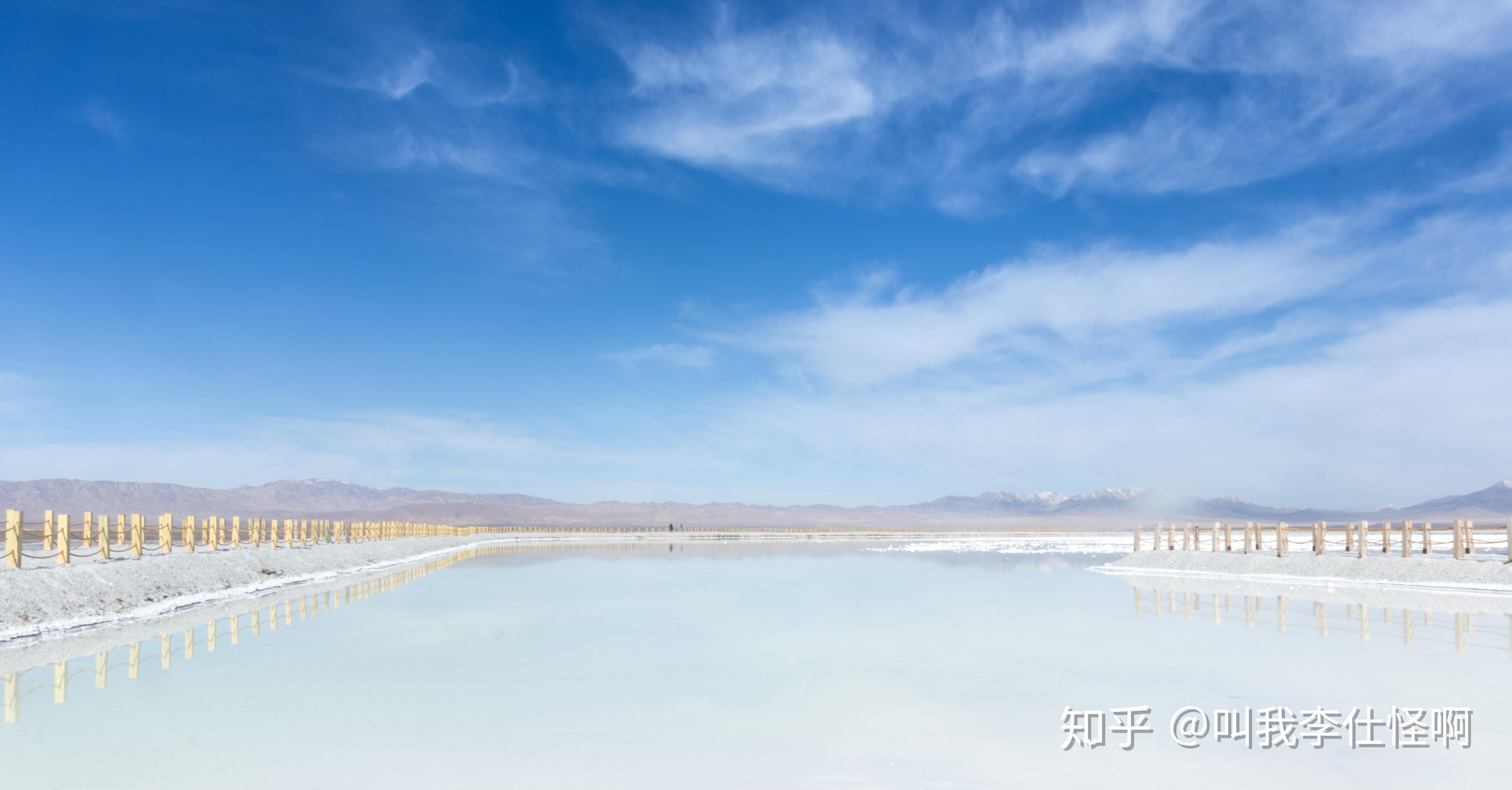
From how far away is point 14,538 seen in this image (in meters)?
20.3

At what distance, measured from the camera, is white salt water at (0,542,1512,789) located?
7.58 m

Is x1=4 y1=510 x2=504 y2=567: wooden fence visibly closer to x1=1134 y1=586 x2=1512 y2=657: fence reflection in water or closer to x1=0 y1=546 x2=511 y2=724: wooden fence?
x1=0 y1=546 x2=511 y2=724: wooden fence

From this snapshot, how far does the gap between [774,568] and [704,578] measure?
286 inches

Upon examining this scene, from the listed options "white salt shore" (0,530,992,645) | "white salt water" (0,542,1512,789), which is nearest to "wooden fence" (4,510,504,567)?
"white salt shore" (0,530,992,645)

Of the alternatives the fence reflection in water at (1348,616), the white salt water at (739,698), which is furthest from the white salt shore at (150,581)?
the fence reflection in water at (1348,616)

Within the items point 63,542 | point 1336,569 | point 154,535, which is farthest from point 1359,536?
point 154,535

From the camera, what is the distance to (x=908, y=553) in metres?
56.7

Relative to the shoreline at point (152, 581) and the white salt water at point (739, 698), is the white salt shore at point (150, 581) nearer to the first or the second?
the shoreline at point (152, 581)

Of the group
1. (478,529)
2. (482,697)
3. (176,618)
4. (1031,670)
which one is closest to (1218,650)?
(1031,670)

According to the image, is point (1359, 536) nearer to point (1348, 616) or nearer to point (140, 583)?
point (1348, 616)

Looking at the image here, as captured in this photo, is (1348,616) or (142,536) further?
(142,536)

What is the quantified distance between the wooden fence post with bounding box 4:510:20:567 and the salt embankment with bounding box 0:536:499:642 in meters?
0.32

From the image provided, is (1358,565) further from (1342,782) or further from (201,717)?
(201,717)

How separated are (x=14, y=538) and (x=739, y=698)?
1808 centimetres
